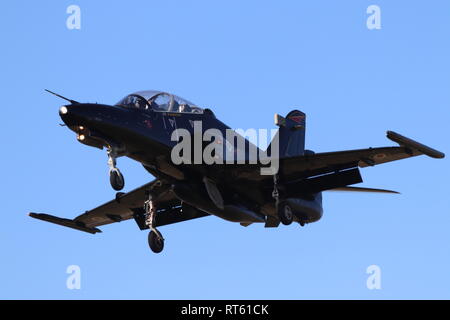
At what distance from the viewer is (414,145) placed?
93.3ft

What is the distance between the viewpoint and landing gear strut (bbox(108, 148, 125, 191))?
89.6 ft

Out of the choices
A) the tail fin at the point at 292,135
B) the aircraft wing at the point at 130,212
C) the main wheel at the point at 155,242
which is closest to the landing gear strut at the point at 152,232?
the main wheel at the point at 155,242

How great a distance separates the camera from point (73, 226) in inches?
1415

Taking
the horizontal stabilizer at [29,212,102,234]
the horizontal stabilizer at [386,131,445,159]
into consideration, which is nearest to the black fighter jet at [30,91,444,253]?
the horizontal stabilizer at [386,131,445,159]

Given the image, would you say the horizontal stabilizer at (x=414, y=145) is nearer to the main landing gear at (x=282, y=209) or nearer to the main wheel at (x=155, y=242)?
the main landing gear at (x=282, y=209)

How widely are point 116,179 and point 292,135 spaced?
1016cm

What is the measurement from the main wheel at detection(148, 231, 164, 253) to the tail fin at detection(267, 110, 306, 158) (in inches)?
219

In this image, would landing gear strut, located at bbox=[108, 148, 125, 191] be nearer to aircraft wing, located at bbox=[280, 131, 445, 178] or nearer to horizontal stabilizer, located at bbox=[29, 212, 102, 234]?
aircraft wing, located at bbox=[280, 131, 445, 178]

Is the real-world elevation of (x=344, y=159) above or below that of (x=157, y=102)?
below

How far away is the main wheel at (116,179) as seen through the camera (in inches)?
1075

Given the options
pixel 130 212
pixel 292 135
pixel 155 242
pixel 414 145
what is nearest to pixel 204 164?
pixel 155 242

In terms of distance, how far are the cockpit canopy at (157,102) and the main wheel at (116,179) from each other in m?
2.41

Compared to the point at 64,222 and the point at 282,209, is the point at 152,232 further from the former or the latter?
the point at 64,222
